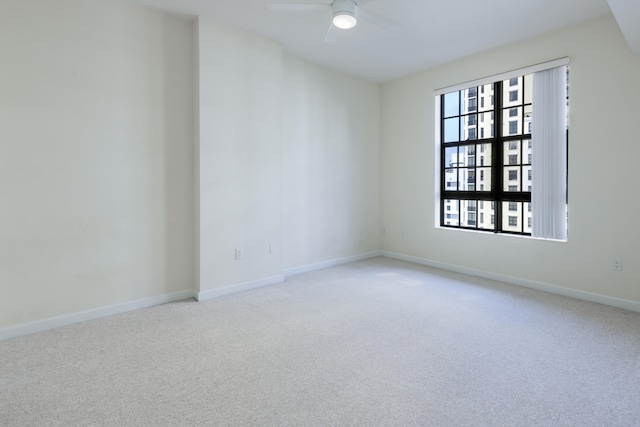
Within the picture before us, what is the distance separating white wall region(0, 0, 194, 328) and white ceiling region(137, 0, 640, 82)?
57 centimetres

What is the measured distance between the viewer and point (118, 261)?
322cm

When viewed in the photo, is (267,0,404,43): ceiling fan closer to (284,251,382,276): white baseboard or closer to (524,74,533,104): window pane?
(524,74,533,104): window pane

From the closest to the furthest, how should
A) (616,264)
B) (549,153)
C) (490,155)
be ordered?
(616,264), (549,153), (490,155)

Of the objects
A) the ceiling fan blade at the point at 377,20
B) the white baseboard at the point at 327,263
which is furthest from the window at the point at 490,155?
the ceiling fan blade at the point at 377,20

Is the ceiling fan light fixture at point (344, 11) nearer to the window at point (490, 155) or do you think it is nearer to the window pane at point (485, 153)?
the window at point (490, 155)

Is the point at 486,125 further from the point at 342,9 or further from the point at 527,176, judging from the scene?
the point at 342,9

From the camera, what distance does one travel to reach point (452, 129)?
4922mm

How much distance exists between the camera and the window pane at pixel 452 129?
487 cm

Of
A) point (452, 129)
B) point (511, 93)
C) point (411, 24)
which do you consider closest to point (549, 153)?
point (511, 93)

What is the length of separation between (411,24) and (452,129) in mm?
1815

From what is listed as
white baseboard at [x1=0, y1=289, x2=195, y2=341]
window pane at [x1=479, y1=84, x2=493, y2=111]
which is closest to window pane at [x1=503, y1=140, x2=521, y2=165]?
window pane at [x1=479, y1=84, x2=493, y2=111]

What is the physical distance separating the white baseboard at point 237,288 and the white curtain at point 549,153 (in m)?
3.16

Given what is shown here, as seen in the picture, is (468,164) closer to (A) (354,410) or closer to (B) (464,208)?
(B) (464,208)

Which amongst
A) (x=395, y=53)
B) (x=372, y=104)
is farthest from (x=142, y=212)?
(x=372, y=104)
